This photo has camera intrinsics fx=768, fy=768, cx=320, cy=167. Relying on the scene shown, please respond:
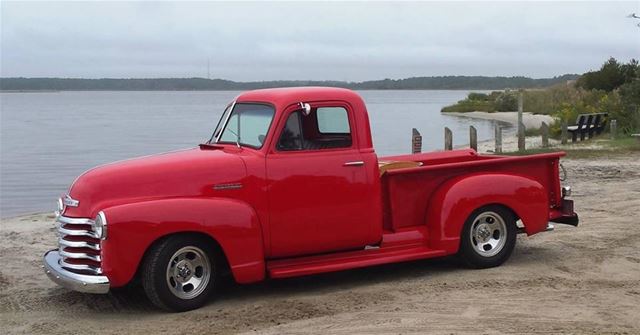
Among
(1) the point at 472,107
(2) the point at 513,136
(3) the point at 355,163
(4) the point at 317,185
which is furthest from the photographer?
(1) the point at 472,107

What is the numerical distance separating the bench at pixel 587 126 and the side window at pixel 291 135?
20223 mm

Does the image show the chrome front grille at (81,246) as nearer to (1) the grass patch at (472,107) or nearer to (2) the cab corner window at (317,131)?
(2) the cab corner window at (317,131)

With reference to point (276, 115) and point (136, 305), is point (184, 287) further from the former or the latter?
point (276, 115)

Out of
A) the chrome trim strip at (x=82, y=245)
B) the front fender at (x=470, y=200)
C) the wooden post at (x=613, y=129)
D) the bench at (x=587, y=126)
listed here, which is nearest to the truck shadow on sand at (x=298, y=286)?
the front fender at (x=470, y=200)

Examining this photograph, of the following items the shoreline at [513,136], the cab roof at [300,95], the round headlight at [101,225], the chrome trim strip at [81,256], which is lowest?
the shoreline at [513,136]

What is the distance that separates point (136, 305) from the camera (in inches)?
276

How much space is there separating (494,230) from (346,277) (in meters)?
1.64

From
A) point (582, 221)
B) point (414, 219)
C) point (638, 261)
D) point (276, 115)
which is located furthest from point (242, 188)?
point (582, 221)

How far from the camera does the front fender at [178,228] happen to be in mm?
6367

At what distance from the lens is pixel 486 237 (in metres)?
8.05

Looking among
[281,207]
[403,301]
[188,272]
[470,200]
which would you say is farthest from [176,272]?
[470,200]

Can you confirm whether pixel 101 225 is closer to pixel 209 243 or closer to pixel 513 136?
pixel 209 243

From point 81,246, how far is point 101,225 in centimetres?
41

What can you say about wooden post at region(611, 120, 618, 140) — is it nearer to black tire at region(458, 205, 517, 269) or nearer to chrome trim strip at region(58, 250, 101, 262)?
black tire at region(458, 205, 517, 269)
